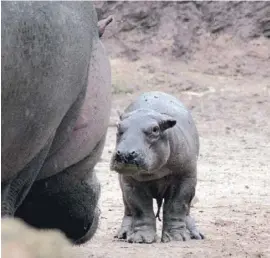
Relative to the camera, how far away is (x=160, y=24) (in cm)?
1322

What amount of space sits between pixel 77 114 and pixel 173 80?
32.1 ft

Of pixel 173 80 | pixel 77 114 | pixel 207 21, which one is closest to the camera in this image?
pixel 77 114

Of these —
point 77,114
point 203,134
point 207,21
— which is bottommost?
point 207,21

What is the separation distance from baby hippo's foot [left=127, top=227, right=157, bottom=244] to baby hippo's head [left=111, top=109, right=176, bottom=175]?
30cm

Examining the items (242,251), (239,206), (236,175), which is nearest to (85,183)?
(242,251)

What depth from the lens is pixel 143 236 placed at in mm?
4559

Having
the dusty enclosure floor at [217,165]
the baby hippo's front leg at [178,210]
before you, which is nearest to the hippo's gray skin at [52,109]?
the dusty enclosure floor at [217,165]

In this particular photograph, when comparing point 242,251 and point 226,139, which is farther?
point 226,139

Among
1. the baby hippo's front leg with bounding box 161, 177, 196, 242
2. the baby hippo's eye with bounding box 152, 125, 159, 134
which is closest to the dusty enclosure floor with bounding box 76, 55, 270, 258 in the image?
the baby hippo's front leg with bounding box 161, 177, 196, 242

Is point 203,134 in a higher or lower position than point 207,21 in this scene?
higher

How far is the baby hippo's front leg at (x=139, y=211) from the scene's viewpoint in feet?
15.1

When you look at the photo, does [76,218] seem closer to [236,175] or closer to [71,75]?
[71,75]

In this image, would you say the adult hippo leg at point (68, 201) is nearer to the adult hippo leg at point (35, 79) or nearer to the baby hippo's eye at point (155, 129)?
the adult hippo leg at point (35, 79)

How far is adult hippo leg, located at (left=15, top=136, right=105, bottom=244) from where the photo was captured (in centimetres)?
256
